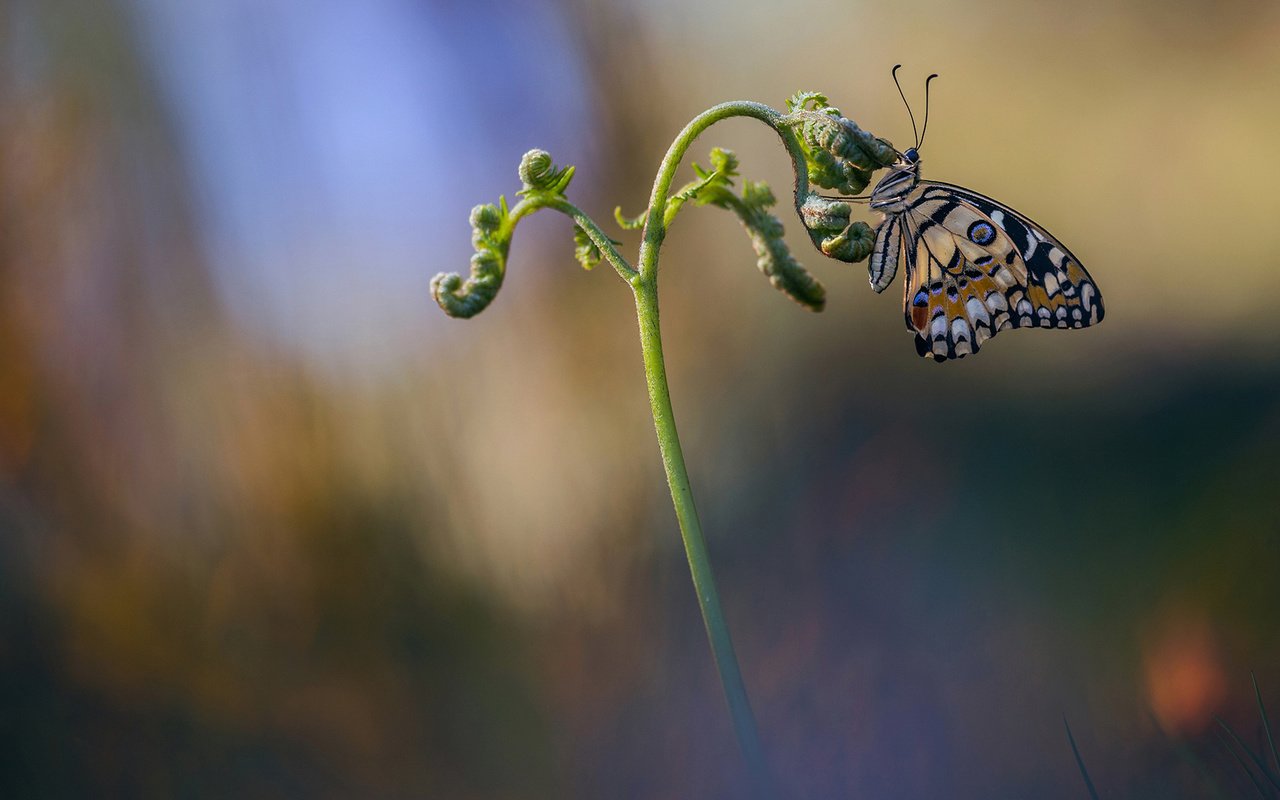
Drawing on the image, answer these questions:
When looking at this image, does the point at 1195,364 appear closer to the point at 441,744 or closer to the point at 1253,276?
the point at 1253,276

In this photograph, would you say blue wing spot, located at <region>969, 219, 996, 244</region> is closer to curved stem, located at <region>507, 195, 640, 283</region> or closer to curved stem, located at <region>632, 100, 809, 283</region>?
curved stem, located at <region>632, 100, 809, 283</region>

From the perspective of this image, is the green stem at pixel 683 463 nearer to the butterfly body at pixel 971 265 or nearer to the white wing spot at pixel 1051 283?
the butterfly body at pixel 971 265

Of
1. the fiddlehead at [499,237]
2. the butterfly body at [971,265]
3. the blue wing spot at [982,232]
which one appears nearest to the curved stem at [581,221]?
the fiddlehead at [499,237]

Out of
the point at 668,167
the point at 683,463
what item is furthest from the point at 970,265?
the point at 683,463

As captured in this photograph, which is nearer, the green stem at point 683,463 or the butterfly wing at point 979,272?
the green stem at point 683,463

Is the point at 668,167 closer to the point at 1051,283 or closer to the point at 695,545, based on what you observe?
the point at 695,545

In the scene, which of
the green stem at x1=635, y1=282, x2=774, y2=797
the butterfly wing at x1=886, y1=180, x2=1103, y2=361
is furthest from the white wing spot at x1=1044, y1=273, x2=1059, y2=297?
→ the green stem at x1=635, y1=282, x2=774, y2=797

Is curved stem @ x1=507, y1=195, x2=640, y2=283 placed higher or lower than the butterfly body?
higher
